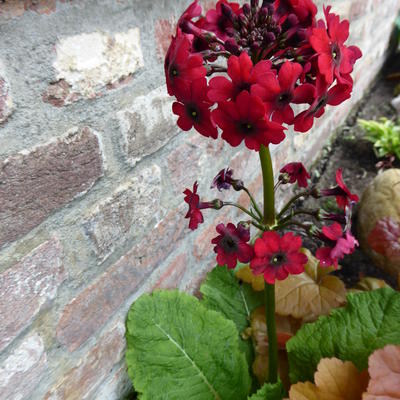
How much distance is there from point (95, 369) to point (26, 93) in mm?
659

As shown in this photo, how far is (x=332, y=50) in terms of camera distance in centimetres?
56

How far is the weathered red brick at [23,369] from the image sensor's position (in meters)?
0.74

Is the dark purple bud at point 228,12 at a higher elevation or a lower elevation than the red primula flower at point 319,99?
higher

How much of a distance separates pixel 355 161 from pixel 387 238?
3.14 feet

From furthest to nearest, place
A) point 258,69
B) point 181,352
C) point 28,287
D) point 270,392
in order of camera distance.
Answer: point 181,352 → point 270,392 → point 28,287 → point 258,69

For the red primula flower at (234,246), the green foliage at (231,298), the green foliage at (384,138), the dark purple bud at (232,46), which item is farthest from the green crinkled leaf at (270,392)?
the green foliage at (384,138)

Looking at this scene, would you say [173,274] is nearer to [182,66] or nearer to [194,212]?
[194,212]

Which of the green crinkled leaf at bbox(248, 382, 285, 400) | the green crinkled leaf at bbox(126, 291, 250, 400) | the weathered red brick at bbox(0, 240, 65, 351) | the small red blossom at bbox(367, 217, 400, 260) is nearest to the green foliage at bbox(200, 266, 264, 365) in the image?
the green crinkled leaf at bbox(126, 291, 250, 400)

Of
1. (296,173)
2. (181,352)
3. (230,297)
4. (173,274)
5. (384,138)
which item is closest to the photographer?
(296,173)

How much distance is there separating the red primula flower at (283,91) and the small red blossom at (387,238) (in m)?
1.03

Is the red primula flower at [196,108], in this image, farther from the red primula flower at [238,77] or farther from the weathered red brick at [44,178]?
the weathered red brick at [44,178]

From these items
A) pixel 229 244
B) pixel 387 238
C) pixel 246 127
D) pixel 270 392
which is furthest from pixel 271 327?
pixel 387 238

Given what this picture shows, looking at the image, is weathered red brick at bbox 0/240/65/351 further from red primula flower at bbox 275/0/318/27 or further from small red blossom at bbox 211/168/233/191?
red primula flower at bbox 275/0/318/27

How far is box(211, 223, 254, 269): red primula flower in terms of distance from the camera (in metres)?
0.71
